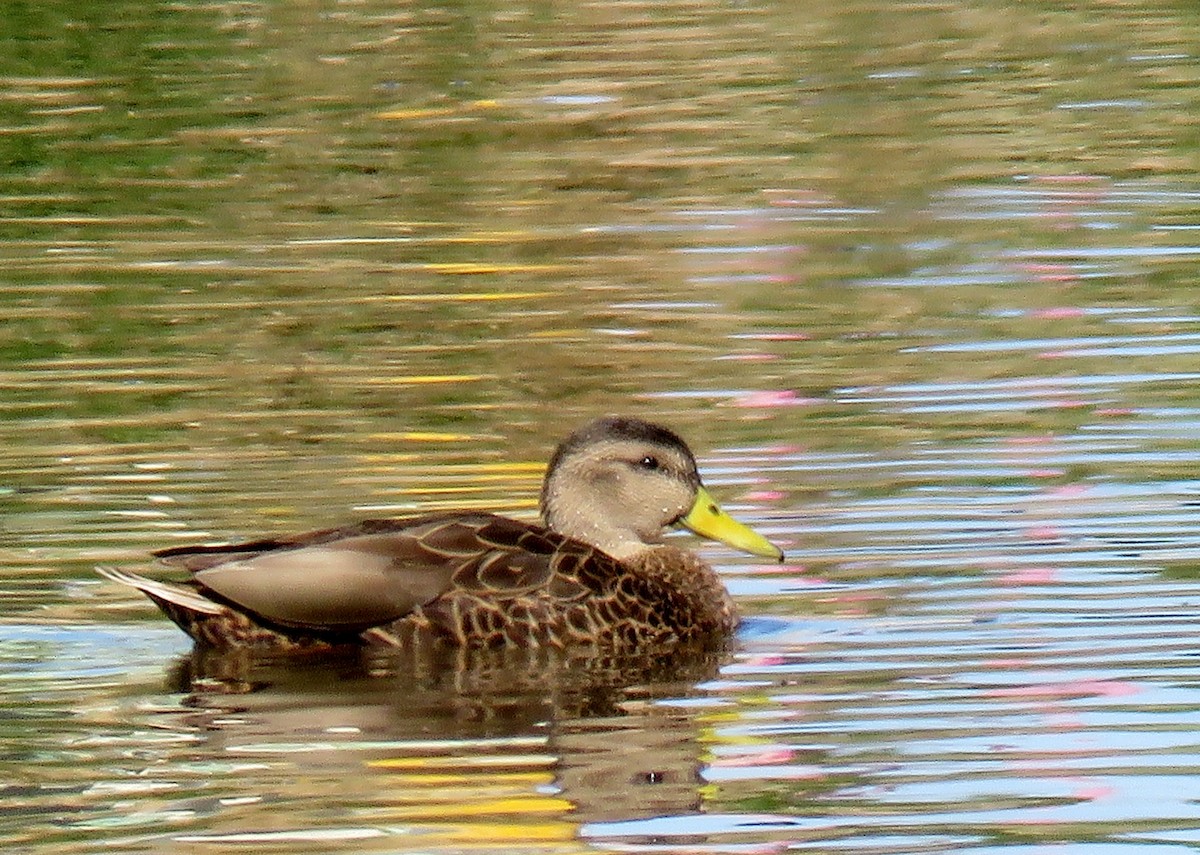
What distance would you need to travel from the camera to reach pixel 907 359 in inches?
483

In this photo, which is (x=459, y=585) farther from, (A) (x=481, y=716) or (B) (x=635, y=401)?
(B) (x=635, y=401)

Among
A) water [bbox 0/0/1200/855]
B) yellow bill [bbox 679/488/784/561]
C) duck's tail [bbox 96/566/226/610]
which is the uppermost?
duck's tail [bbox 96/566/226/610]

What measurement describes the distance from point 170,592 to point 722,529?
1.63 metres

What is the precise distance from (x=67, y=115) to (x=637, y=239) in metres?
5.75

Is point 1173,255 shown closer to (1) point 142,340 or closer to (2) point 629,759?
(1) point 142,340

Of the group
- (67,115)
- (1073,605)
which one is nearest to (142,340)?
(1073,605)

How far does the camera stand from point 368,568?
895 cm

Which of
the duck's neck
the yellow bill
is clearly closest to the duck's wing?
the duck's neck

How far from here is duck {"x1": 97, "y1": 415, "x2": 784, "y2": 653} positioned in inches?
349

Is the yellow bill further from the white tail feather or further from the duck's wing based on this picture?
the white tail feather

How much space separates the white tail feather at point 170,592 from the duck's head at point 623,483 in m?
1.20

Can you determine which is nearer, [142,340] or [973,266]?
[142,340]

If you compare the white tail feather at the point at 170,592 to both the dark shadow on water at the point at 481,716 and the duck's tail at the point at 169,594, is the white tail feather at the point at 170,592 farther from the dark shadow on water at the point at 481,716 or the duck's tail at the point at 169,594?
the dark shadow on water at the point at 481,716

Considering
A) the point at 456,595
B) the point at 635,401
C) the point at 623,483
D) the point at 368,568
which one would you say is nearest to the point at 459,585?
the point at 456,595
